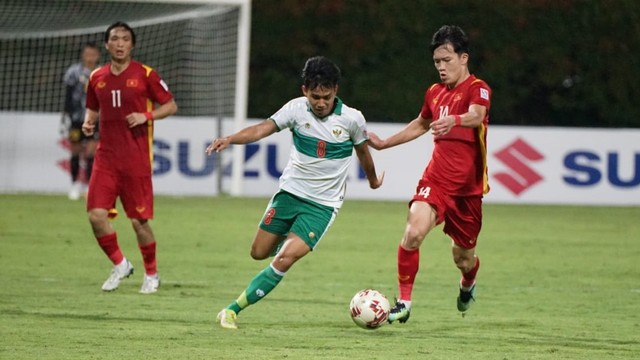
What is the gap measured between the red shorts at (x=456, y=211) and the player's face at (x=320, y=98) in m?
0.95

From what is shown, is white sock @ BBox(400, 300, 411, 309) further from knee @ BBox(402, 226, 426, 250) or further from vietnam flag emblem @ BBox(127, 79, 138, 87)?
vietnam flag emblem @ BBox(127, 79, 138, 87)

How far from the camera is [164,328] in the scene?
9.45 metres

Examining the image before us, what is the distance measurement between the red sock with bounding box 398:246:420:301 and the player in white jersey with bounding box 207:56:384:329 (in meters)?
0.59

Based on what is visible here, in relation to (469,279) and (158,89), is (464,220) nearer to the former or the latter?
(469,279)

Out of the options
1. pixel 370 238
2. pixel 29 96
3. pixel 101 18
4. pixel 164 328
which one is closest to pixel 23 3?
pixel 101 18

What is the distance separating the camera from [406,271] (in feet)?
31.7

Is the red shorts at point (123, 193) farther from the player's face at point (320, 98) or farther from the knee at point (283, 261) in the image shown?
the player's face at point (320, 98)

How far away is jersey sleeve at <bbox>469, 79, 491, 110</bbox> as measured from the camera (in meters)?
9.56

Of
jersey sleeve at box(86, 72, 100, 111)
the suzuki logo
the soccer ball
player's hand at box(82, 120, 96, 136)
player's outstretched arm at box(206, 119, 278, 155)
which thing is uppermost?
player's outstretched arm at box(206, 119, 278, 155)

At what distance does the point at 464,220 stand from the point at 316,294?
222 cm

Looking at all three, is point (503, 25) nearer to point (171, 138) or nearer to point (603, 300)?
point (171, 138)

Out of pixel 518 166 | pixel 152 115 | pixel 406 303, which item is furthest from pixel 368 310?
pixel 518 166

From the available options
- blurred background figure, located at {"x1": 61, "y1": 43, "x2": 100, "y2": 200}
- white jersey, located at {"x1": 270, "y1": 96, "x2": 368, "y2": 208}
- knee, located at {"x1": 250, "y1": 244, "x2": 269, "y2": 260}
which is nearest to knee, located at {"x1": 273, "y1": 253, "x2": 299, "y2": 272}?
knee, located at {"x1": 250, "y1": 244, "x2": 269, "y2": 260}

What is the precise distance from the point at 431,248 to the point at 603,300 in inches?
189
